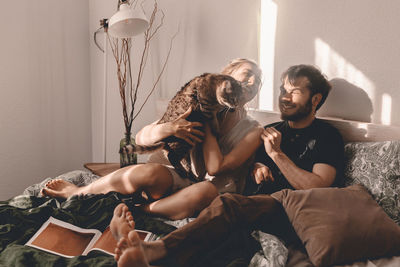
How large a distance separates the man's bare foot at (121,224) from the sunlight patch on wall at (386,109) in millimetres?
1214

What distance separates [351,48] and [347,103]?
0.86 feet

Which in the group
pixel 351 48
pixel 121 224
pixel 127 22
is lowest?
pixel 121 224

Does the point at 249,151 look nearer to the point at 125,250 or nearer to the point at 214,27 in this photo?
the point at 125,250

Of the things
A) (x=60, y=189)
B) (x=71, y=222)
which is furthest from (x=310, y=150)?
(x=60, y=189)

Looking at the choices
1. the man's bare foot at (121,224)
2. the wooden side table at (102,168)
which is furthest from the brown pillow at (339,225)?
the wooden side table at (102,168)

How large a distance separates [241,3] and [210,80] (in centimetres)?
93

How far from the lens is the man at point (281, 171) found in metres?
1.12

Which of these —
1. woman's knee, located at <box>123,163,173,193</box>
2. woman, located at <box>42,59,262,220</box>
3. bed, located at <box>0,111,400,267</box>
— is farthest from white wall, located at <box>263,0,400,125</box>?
woman's knee, located at <box>123,163,173,193</box>

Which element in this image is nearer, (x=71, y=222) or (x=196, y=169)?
(x=71, y=222)

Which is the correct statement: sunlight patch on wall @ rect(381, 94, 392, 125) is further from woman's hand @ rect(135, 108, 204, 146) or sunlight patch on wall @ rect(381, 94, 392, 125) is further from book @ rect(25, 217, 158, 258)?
book @ rect(25, 217, 158, 258)

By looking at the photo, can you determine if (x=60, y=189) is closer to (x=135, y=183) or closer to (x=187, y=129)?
(x=135, y=183)

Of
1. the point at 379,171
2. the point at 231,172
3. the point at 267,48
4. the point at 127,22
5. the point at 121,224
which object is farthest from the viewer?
the point at 127,22

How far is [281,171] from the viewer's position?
157 cm

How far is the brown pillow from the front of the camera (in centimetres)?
114
